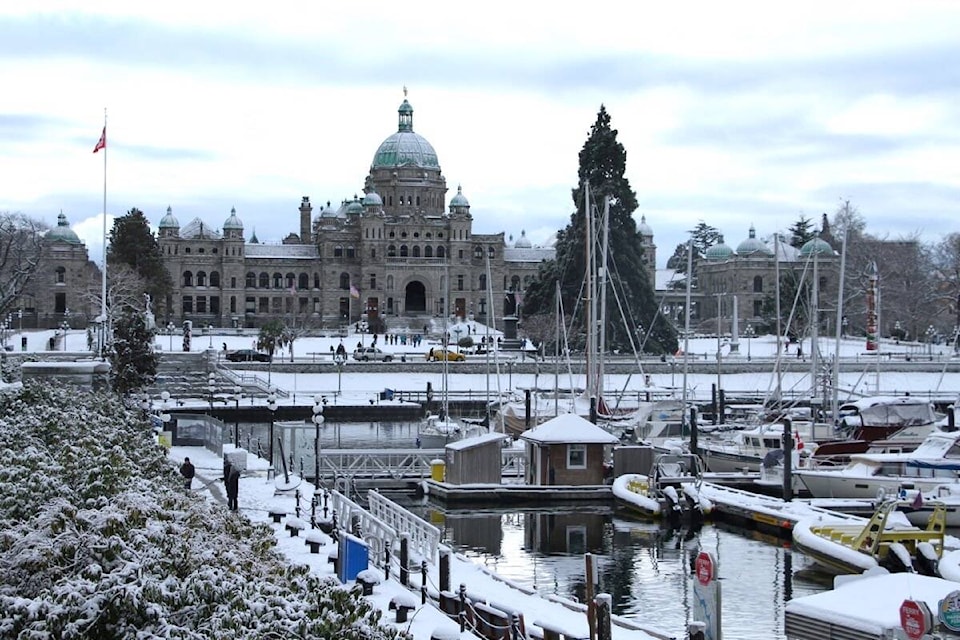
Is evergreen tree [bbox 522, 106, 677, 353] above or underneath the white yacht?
above

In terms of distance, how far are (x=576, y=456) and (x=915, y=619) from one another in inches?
810

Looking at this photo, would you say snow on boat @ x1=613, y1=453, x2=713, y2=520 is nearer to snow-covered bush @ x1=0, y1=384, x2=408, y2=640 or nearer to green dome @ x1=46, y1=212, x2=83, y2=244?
snow-covered bush @ x1=0, y1=384, x2=408, y2=640

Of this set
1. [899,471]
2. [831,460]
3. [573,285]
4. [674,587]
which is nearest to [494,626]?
[674,587]

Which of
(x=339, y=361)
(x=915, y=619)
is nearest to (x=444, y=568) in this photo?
(x=915, y=619)

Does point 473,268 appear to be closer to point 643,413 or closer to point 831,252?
point 831,252

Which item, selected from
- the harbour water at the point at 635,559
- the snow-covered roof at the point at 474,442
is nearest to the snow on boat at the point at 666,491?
the harbour water at the point at 635,559

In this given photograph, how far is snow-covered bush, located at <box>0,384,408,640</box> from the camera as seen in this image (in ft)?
35.6

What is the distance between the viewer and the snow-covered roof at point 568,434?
36.4m

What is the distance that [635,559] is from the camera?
29.4 m

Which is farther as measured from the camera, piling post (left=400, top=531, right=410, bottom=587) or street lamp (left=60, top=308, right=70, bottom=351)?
street lamp (left=60, top=308, right=70, bottom=351)

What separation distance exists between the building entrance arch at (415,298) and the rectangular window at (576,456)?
7990 centimetres

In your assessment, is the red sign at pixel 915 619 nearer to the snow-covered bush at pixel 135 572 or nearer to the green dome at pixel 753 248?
the snow-covered bush at pixel 135 572

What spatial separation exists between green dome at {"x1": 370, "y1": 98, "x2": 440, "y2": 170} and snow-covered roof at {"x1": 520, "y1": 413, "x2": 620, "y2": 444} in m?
86.2

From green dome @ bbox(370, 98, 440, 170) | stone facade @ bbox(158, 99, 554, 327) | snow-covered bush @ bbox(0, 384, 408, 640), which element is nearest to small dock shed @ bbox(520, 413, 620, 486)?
snow-covered bush @ bbox(0, 384, 408, 640)
